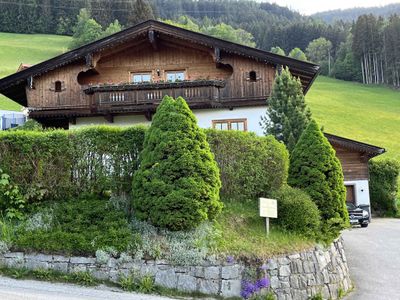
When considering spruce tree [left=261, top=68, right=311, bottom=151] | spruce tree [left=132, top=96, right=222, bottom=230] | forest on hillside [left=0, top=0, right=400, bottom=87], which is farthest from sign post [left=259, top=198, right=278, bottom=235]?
forest on hillside [left=0, top=0, right=400, bottom=87]

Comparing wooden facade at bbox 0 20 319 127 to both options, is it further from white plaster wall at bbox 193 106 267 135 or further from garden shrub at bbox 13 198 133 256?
garden shrub at bbox 13 198 133 256

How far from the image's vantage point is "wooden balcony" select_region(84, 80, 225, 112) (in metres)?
23.3

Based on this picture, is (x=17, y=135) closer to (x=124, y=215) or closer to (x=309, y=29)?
(x=124, y=215)

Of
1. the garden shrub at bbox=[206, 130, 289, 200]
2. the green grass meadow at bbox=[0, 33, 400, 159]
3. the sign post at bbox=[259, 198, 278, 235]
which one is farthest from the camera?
the green grass meadow at bbox=[0, 33, 400, 159]

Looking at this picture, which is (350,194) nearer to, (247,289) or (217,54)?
(217,54)

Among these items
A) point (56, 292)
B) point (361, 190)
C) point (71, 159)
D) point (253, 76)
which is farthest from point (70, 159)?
point (361, 190)

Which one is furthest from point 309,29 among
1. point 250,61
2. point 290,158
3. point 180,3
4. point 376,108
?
point 290,158

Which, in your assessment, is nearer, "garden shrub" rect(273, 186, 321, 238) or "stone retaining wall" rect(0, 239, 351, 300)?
"stone retaining wall" rect(0, 239, 351, 300)

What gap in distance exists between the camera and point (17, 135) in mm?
12516

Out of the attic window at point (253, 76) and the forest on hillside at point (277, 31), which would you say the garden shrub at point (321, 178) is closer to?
the attic window at point (253, 76)

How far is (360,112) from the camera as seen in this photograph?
2702 inches

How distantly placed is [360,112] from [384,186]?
36737 mm

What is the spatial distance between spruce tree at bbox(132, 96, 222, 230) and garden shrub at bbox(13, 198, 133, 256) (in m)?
0.66

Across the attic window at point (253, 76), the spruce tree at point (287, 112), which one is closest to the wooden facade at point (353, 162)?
the attic window at point (253, 76)
